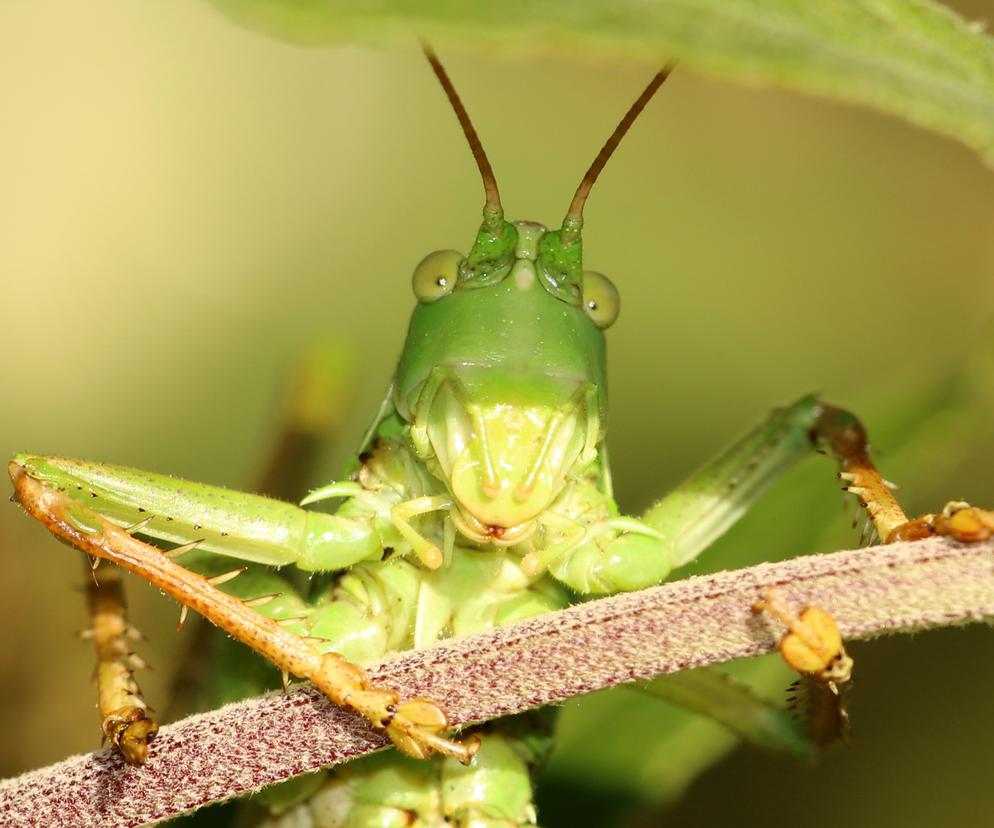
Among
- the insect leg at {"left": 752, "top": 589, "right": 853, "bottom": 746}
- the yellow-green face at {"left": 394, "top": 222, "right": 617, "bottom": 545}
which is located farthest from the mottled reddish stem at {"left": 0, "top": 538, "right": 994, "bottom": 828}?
the yellow-green face at {"left": 394, "top": 222, "right": 617, "bottom": 545}

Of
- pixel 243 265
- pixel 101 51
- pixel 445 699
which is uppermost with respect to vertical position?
pixel 101 51

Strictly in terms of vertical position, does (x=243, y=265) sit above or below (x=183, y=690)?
above

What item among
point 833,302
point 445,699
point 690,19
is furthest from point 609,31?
point 833,302

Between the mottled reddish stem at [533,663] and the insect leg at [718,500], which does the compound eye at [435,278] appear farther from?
the mottled reddish stem at [533,663]

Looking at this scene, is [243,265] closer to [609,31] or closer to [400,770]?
[400,770]

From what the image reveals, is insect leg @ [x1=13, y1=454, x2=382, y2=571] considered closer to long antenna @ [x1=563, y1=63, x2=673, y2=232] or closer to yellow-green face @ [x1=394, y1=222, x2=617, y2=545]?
yellow-green face @ [x1=394, y1=222, x2=617, y2=545]

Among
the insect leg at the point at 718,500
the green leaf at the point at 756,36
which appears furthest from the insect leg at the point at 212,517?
the green leaf at the point at 756,36
